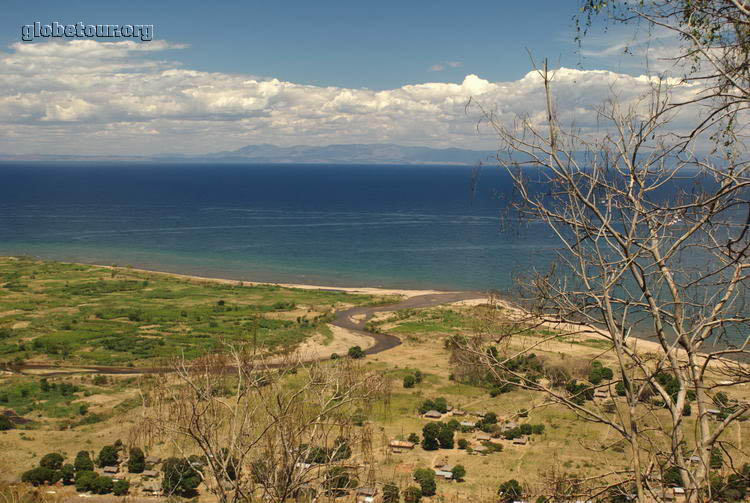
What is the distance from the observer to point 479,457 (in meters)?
27.8

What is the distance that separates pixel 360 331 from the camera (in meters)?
55.9

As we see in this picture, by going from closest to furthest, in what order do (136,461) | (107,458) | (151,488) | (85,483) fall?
Answer: 1. (151,488)
2. (85,483)
3. (136,461)
4. (107,458)

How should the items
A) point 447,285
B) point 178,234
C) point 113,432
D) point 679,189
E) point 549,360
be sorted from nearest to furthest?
1. point 679,189
2. point 113,432
3. point 549,360
4. point 447,285
5. point 178,234

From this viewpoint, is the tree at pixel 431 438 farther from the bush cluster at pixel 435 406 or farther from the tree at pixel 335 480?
the tree at pixel 335 480

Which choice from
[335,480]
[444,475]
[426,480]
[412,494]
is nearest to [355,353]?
[444,475]

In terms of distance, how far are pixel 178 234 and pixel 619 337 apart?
117 meters

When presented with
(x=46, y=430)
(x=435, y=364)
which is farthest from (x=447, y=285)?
(x=46, y=430)

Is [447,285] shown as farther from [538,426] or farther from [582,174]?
[582,174]

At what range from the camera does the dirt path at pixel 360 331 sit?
140 ft

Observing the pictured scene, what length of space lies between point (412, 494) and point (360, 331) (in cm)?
3343

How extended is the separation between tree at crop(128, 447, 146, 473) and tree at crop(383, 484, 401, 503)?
10972 mm

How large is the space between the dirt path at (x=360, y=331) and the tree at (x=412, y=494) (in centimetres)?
2143

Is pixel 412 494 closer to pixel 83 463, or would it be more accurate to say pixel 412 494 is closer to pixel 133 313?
pixel 83 463

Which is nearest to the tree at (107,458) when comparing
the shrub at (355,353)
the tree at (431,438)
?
the tree at (431,438)
